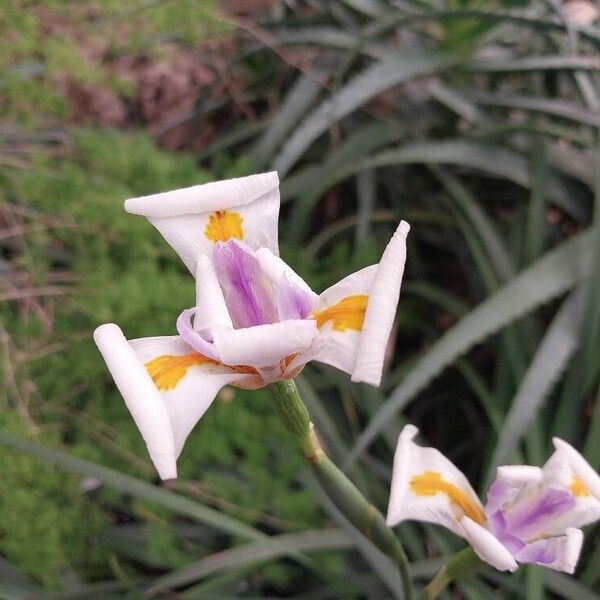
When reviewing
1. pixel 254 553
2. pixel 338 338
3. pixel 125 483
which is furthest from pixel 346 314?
pixel 254 553

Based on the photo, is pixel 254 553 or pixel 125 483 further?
pixel 254 553

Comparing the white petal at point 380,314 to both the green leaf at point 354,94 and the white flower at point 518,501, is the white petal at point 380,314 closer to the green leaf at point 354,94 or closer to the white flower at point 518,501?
the white flower at point 518,501

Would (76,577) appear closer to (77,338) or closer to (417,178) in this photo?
(77,338)

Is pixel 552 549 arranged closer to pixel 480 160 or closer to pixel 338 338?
pixel 338 338

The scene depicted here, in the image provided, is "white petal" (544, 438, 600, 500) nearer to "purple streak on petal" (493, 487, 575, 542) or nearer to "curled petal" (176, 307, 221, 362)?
"purple streak on petal" (493, 487, 575, 542)

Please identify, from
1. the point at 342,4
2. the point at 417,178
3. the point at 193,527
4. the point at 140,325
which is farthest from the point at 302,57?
the point at 193,527

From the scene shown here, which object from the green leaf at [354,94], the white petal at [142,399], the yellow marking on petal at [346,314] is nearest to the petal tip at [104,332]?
the white petal at [142,399]

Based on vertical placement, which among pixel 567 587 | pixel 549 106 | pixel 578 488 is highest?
pixel 549 106
